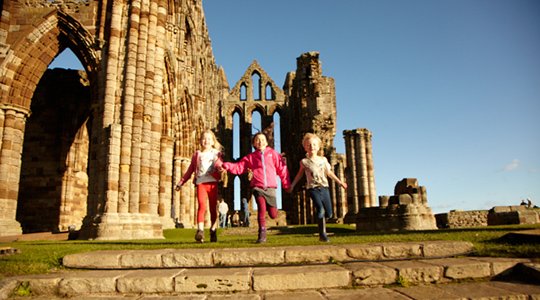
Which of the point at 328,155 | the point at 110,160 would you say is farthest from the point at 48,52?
the point at 328,155

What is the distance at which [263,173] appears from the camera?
514cm

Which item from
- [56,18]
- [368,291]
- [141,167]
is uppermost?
[56,18]

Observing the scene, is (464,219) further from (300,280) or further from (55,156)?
(55,156)

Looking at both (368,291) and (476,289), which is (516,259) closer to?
(476,289)

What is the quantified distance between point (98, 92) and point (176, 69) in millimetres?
5769

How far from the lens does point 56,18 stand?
13.1 m

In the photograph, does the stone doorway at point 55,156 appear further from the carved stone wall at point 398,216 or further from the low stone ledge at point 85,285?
the low stone ledge at point 85,285

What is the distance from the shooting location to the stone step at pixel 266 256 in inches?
139

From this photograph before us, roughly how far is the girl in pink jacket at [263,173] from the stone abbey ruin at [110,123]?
6.68m

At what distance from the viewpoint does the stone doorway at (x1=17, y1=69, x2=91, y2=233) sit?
1806 centimetres

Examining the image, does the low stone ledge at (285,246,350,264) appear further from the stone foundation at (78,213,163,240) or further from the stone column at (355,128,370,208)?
the stone column at (355,128,370,208)

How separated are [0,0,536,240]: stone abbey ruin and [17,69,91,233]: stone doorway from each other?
0.06m

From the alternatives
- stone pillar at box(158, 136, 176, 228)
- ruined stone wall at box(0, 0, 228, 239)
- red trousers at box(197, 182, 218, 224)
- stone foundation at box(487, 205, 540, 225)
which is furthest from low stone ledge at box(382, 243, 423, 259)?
stone pillar at box(158, 136, 176, 228)

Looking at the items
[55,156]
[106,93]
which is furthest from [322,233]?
[55,156]
